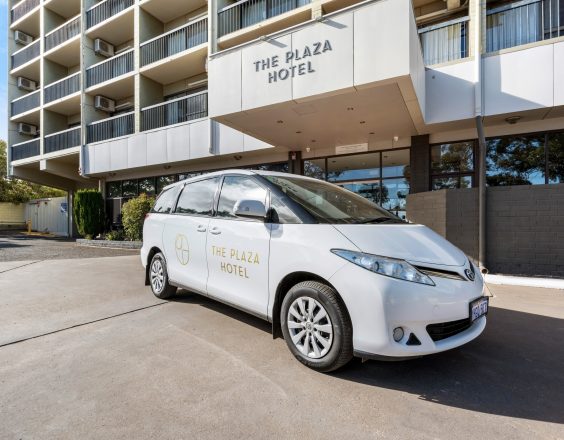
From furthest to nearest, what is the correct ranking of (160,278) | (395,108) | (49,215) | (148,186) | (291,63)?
(49,215)
(148,186)
(395,108)
(291,63)
(160,278)

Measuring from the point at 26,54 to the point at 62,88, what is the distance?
253 inches

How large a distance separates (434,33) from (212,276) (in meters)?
9.01

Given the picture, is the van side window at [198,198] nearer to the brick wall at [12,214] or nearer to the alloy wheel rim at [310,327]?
the alloy wheel rim at [310,327]

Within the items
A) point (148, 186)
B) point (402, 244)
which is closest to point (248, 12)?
point (148, 186)

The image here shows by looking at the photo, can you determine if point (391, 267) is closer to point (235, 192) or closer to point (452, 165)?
point (235, 192)

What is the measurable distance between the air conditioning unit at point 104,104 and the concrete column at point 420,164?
1605 cm

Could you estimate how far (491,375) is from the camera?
8.93 ft

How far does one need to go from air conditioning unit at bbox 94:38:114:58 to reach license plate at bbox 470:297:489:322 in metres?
21.3

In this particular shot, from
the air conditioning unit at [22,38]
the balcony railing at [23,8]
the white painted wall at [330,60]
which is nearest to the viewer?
the white painted wall at [330,60]

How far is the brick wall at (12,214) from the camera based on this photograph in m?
26.1

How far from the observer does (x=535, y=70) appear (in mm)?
7504

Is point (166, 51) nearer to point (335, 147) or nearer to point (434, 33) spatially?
point (335, 147)

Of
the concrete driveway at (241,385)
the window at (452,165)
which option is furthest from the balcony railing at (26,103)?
the window at (452,165)

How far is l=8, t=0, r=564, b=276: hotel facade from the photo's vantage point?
666 cm
